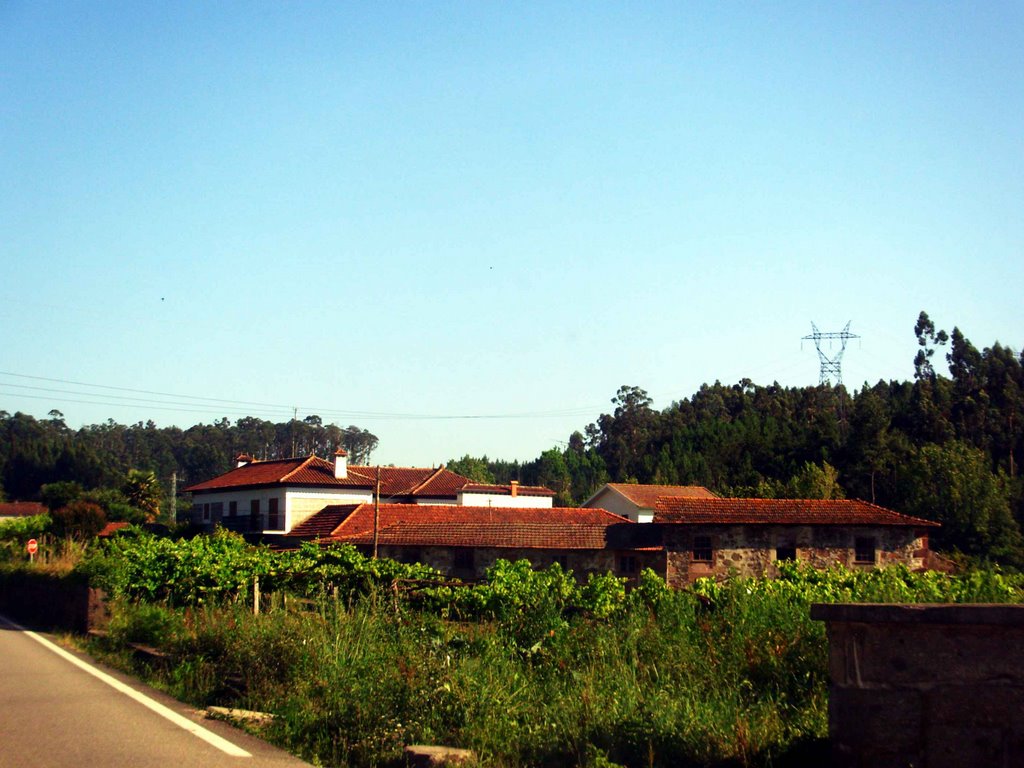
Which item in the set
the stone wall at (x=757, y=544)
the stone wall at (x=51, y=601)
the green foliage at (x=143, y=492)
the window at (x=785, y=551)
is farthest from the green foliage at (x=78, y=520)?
the green foliage at (x=143, y=492)

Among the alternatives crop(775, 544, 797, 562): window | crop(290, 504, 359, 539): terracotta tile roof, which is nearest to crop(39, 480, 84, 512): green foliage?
crop(290, 504, 359, 539): terracotta tile roof

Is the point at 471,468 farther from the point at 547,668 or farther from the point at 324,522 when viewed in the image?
the point at 547,668

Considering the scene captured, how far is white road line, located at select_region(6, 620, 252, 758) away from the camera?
7.88 meters

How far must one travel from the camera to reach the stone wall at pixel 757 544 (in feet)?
134

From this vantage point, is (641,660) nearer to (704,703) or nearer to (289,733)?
(704,703)

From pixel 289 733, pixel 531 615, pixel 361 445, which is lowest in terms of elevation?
pixel 289 733

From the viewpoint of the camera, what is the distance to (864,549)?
41.2m

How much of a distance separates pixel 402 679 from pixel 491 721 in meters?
1.15

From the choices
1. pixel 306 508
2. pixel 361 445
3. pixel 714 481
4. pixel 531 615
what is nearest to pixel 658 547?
pixel 306 508

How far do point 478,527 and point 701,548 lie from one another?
31.3ft

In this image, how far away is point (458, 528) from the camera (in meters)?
42.7

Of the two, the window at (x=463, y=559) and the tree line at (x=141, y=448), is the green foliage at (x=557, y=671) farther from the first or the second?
the tree line at (x=141, y=448)

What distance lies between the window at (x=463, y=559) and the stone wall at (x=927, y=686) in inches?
1419

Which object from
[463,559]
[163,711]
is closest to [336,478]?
[463,559]
